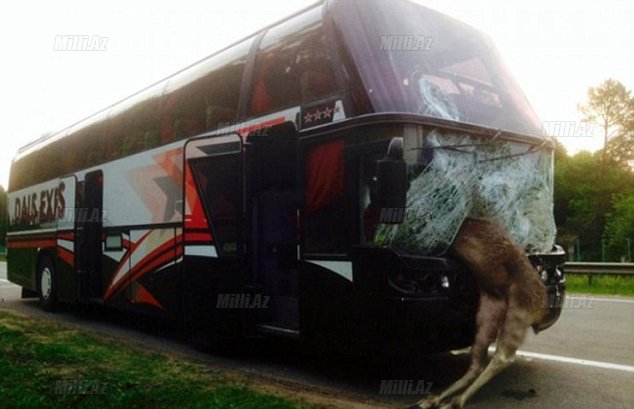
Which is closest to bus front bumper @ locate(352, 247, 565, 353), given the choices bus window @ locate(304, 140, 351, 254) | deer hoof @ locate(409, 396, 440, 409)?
bus window @ locate(304, 140, 351, 254)

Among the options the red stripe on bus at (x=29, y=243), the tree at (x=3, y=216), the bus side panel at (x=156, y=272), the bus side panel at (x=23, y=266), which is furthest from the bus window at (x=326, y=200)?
the tree at (x=3, y=216)

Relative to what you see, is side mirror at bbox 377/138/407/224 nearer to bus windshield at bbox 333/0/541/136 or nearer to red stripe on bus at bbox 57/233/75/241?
bus windshield at bbox 333/0/541/136

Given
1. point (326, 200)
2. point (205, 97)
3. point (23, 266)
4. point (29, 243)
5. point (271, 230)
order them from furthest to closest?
point (23, 266) < point (29, 243) < point (205, 97) < point (271, 230) < point (326, 200)

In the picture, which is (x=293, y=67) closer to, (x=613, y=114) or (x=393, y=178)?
(x=393, y=178)

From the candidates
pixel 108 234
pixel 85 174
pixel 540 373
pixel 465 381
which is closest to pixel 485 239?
pixel 465 381

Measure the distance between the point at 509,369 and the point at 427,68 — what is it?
3079 millimetres

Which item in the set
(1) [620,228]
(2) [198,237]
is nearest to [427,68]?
(2) [198,237]

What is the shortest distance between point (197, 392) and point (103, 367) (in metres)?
1.45

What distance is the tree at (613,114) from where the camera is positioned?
4853cm

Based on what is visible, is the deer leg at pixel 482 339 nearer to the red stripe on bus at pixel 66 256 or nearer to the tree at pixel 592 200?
the red stripe on bus at pixel 66 256

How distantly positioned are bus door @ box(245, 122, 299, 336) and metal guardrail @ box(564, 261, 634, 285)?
9361 millimetres

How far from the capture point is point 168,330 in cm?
951

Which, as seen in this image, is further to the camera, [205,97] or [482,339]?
[205,97]

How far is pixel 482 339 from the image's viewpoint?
4855 millimetres
